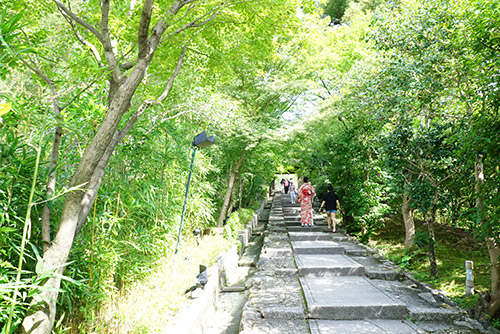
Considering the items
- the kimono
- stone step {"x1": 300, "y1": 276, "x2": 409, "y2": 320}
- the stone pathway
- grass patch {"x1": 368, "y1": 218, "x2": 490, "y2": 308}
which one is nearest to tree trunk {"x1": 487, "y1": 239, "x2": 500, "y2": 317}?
grass patch {"x1": 368, "y1": 218, "x2": 490, "y2": 308}

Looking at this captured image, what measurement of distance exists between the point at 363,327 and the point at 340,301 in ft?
1.79

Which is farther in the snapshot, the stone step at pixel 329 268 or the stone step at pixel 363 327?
the stone step at pixel 329 268

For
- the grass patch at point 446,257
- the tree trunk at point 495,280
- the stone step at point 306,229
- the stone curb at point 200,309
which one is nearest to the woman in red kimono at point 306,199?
the stone step at point 306,229

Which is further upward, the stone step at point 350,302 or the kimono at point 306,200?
the kimono at point 306,200

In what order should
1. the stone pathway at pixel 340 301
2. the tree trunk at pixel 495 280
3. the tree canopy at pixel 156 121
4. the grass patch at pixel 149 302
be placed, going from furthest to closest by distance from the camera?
the tree trunk at pixel 495 280 < the stone pathway at pixel 340 301 < the grass patch at pixel 149 302 < the tree canopy at pixel 156 121

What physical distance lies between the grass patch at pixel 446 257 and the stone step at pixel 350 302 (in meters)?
1.29

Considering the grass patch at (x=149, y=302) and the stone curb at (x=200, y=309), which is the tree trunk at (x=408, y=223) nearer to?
the stone curb at (x=200, y=309)

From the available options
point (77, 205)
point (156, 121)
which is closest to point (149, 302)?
point (77, 205)

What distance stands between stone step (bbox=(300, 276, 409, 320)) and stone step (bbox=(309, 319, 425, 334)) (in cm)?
10

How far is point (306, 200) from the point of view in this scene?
9617mm

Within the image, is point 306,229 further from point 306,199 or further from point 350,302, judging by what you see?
point 350,302

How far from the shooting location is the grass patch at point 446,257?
16.2 feet

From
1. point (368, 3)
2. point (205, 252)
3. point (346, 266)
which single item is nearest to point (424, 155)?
point (346, 266)

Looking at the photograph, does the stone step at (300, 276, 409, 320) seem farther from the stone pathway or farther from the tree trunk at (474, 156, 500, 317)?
the tree trunk at (474, 156, 500, 317)
